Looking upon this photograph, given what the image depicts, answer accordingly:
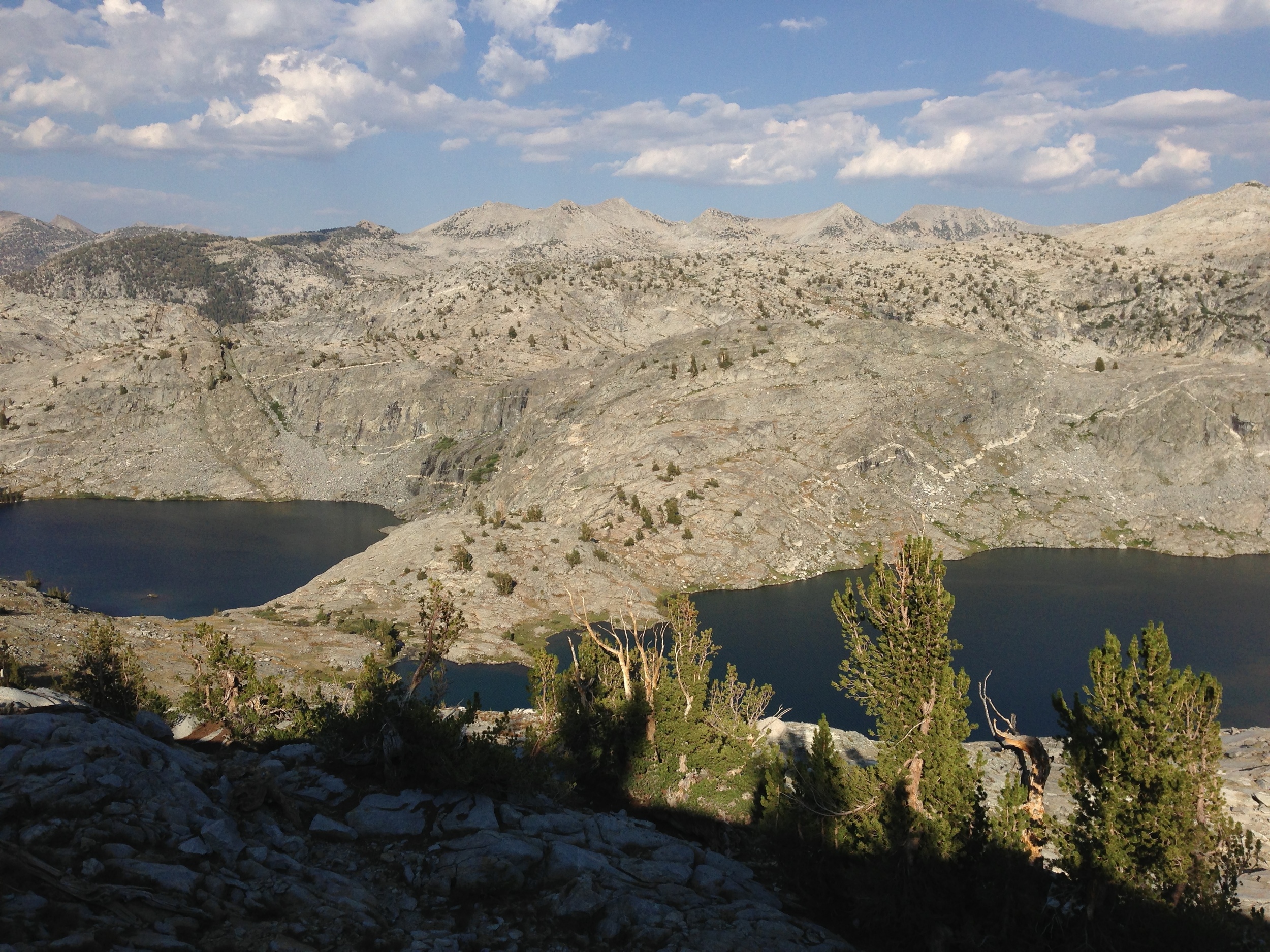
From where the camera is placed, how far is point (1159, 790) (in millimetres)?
20188

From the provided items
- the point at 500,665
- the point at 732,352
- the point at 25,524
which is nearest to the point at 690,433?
the point at 732,352

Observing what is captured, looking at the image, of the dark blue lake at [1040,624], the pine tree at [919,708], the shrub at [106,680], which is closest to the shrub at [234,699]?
the shrub at [106,680]

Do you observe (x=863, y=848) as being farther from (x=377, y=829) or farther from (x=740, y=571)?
(x=740, y=571)

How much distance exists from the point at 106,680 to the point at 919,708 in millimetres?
30933

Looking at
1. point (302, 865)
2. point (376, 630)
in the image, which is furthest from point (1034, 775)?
point (376, 630)

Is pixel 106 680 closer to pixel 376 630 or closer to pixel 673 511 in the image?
pixel 376 630

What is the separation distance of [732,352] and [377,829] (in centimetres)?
10297

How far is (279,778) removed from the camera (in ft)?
76.8

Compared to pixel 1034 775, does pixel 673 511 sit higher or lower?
higher

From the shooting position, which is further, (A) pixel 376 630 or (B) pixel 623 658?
(A) pixel 376 630

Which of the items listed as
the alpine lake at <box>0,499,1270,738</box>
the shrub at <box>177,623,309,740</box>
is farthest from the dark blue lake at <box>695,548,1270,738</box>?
the shrub at <box>177,623,309,740</box>

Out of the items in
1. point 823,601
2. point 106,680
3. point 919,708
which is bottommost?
point 823,601

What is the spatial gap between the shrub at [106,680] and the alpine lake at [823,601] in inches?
721

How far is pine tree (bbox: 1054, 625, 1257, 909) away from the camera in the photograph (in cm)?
1995
